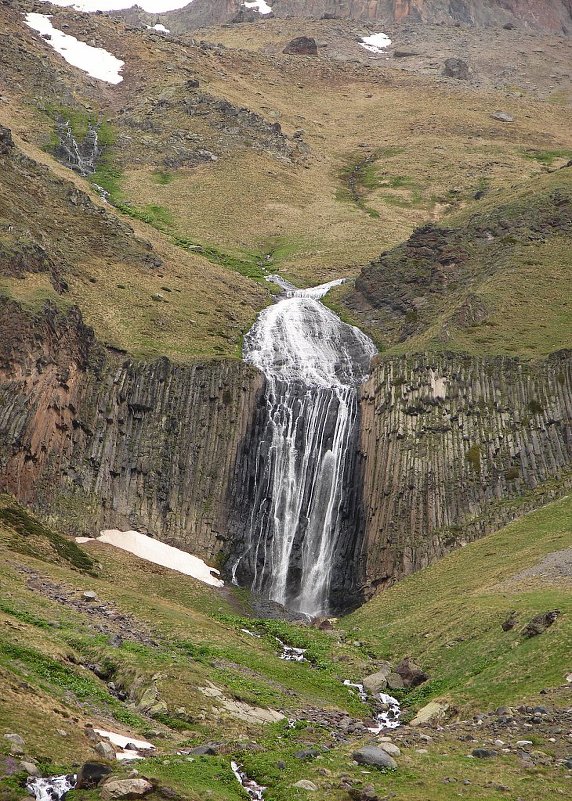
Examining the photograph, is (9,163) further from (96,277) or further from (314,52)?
(314,52)

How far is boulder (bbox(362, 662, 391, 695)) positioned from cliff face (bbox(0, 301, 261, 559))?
20207 mm

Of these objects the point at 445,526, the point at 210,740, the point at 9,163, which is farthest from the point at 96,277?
the point at 210,740

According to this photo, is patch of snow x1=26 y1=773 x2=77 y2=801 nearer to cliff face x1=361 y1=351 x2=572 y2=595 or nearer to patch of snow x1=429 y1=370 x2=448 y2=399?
cliff face x1=361 y1=351 x2=572 y2=595

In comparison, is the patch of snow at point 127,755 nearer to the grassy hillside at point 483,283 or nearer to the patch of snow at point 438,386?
the patch of snow at point 438,386

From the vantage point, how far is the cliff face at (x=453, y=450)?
1955 inches

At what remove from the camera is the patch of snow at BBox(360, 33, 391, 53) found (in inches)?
7480

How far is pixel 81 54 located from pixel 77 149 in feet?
120

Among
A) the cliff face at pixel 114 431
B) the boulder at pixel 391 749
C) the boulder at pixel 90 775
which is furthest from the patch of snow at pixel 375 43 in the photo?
the boulder at pixel 90 775

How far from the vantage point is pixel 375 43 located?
19488cm

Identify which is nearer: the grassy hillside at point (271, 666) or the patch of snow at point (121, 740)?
the grassy hillside at point (271, 666)

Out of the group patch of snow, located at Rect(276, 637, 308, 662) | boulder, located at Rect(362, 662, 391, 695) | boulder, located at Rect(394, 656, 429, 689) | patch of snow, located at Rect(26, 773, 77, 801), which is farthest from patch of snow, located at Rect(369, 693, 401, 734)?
patch of snow, located at Rect(26, 773, 77, 801)

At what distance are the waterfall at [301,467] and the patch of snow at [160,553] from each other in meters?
2.67

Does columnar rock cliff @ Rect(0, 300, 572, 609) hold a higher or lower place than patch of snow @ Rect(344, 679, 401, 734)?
lower

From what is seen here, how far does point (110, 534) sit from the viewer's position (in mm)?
49531
